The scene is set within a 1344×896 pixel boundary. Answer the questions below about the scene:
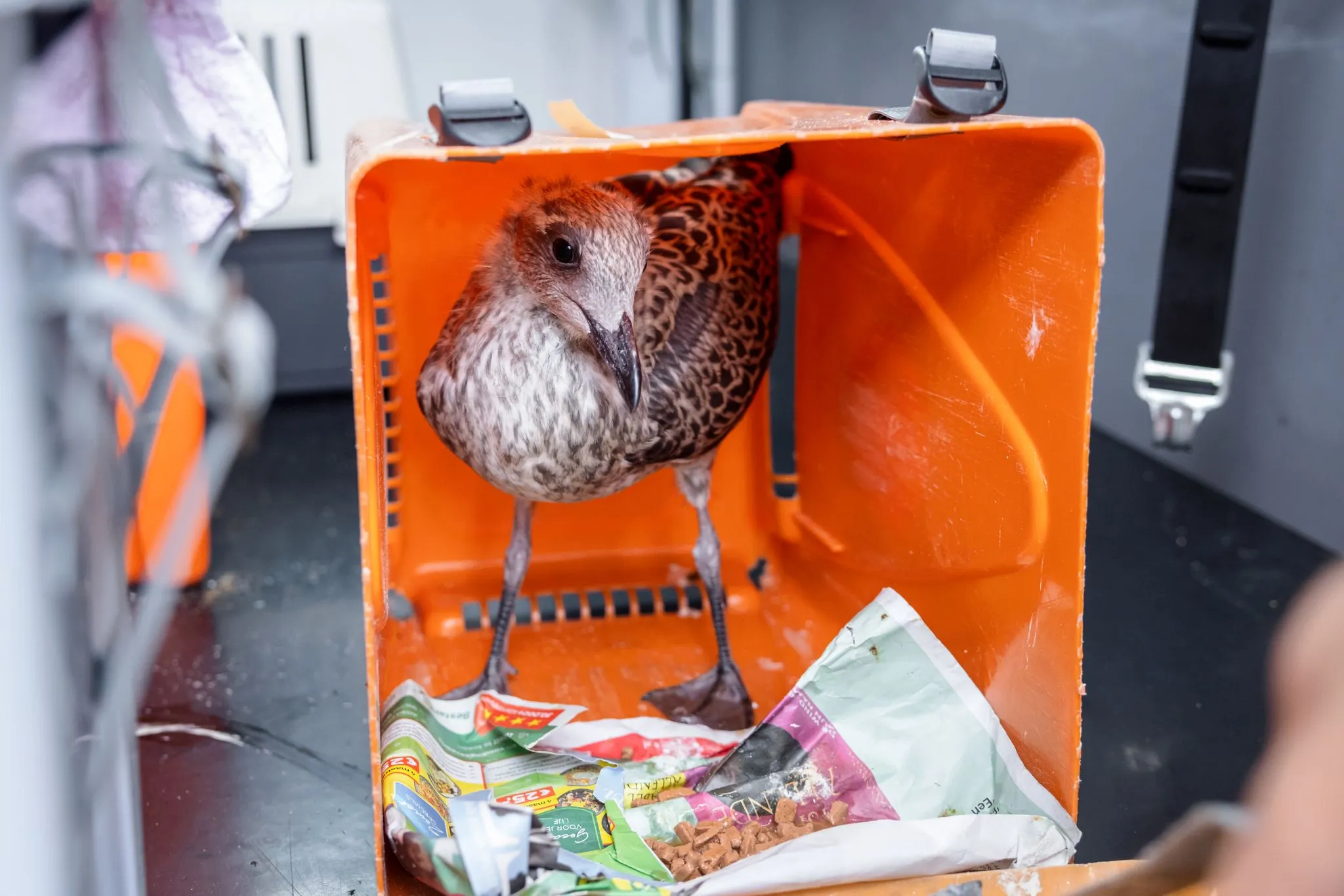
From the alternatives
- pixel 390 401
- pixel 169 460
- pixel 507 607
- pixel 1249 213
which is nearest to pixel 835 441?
pixel 507 607

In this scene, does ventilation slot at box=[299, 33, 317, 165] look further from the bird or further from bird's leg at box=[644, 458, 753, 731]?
bird's leg at box=[644, 458, 753, 731]

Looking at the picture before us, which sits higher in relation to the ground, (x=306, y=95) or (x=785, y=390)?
(x=306, y=95)

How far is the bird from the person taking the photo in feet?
3.56

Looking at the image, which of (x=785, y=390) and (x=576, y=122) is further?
(x=785, y=390)

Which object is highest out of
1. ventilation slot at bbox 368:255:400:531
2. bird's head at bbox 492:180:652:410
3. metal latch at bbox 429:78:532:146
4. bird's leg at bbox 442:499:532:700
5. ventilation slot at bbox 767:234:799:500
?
metal latch at bbox 429:78:532:146

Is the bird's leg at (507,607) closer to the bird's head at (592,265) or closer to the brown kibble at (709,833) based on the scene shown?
the bird's head at (592,265)

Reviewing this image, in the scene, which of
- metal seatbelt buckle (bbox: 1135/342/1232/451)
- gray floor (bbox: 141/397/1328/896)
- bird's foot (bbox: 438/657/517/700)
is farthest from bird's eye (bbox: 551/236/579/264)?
metal seatbelt buckle (bbox: 1135/342/1232/451)

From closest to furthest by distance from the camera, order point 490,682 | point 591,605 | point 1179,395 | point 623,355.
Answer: point 623,355, point 490,682, point 1179,395, point 591,605

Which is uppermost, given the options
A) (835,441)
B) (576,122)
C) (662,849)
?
(576,122)

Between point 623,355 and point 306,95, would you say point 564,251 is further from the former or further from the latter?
point 306,95

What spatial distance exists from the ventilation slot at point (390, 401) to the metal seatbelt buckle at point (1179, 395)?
0.92 m

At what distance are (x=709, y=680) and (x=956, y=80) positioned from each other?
734 millimetres

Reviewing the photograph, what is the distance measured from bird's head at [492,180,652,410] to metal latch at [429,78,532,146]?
275mm

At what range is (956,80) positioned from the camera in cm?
84
